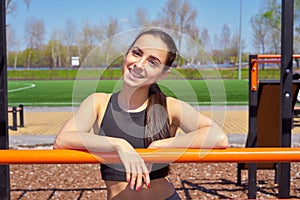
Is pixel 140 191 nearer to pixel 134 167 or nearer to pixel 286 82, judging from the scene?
pixel 134 167

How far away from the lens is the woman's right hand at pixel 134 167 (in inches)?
56.1

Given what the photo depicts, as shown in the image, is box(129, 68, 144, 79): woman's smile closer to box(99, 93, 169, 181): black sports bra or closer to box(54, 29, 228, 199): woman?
box(54, 29, 228, 199): woman

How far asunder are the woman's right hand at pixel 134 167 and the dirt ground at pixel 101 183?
3123mm

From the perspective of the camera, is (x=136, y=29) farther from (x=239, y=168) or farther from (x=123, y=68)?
(x=239, y=168)

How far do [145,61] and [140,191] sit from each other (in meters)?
0.47

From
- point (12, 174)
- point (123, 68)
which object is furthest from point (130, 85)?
point (12, 174)

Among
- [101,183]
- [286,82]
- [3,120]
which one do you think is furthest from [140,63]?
[101,183]

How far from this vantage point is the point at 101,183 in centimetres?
518

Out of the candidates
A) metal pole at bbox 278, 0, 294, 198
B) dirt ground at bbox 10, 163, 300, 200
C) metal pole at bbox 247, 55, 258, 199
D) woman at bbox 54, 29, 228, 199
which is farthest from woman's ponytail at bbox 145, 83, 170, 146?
dirt ground at bbox 10, 163, 300, 200

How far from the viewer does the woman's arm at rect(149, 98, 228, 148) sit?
153 centimetres

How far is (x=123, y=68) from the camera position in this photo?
148 cm

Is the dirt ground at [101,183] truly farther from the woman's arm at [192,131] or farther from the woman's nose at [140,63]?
the woman's nose at [140,63]

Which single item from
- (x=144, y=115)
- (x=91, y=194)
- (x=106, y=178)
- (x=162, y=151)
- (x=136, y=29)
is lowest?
(x=91, y=194)

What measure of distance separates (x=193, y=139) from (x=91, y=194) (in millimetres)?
3383
